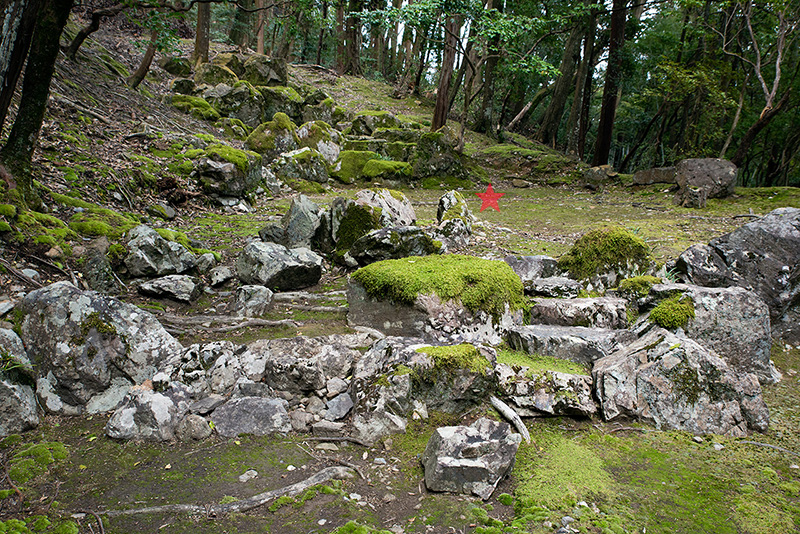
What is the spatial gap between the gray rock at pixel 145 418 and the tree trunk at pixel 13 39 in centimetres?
394

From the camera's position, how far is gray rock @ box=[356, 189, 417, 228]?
24.8ft

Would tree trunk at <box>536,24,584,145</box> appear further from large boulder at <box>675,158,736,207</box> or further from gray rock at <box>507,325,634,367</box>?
gray rock at <box>507,325,634,367</box>

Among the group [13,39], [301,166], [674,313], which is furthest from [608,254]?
[301,166]

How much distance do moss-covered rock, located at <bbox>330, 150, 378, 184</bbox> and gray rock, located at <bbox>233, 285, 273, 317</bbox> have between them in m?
7.95

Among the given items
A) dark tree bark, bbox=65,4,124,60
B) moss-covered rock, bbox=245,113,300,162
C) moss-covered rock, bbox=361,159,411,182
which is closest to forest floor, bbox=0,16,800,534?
dark tree bark, bbox=65,4,124,60

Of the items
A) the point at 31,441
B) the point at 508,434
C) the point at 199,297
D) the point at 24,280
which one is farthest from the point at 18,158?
the point at 508,434

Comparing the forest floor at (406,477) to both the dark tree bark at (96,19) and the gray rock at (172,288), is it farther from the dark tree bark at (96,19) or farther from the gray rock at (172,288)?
the dark tree bark at (96,19)

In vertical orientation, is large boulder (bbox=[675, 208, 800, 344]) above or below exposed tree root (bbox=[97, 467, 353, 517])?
above

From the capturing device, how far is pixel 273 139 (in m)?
12.9

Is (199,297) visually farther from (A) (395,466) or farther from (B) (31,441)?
(A) (395,466)

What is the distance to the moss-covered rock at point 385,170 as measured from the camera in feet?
44.3

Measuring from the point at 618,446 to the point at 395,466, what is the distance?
170 centimetres

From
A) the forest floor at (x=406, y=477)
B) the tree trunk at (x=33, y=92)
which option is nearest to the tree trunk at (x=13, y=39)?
the tree trunk at (x=33, y=92)

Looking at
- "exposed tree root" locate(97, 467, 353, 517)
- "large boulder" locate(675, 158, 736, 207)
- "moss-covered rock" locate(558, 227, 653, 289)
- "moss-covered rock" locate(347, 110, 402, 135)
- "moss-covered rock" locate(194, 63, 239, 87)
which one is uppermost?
"moss-covered rock" locate(194, 63, 239, 87)
